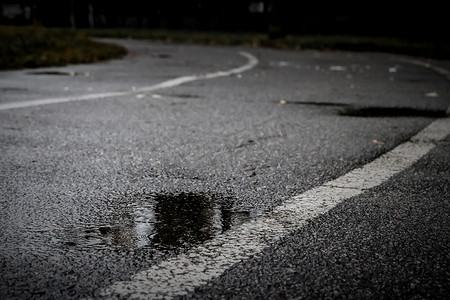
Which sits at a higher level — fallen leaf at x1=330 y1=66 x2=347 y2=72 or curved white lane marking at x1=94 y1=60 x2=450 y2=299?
curved white lane marking at x1=94 y1=60 x2=450 y2=299

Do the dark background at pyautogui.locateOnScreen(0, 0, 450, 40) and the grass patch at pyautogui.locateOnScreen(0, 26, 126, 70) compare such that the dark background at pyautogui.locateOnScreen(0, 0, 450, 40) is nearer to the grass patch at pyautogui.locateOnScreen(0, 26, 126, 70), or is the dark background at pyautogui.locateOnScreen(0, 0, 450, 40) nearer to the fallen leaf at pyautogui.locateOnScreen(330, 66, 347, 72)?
the grass patch at pyautogui.locateOnScreen(0, 26, 126, 70)

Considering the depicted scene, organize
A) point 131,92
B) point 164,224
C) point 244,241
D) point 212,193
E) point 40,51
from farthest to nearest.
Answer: point 40,51
point 131,92
point 212,193
point 164,224
point 244,241

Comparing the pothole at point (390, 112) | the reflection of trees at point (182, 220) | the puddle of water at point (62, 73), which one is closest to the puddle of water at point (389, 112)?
the pothole at point (390, 112)

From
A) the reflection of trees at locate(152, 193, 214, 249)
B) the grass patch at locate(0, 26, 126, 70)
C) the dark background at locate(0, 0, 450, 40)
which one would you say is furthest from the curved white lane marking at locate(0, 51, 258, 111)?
the dark background at locate(0, 0, 450, 40)

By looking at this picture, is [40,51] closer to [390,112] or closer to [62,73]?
[62,73]

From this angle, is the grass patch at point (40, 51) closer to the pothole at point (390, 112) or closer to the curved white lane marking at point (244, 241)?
the pothole at point (390, 112)

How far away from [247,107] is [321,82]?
3373mm

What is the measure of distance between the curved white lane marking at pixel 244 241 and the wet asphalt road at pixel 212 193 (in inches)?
2.7

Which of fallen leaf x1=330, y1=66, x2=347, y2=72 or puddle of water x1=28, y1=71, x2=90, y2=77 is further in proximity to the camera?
fallen leaf x1=330, y1=66, x2=347, y2=72

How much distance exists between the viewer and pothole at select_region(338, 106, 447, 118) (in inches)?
255

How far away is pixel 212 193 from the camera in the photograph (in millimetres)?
3484

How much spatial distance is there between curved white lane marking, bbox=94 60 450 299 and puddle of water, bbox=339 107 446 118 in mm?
2275

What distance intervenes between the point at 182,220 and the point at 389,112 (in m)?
4.32

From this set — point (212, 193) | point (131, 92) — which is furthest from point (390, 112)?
point (212, 193)
